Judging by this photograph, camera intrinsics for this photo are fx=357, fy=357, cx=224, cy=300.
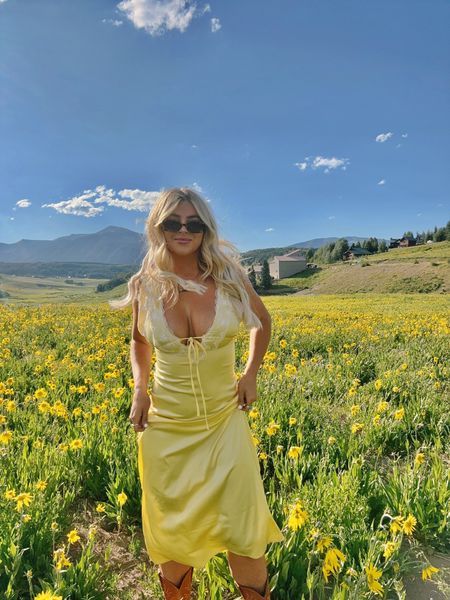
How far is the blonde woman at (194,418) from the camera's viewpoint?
1959 millimetres

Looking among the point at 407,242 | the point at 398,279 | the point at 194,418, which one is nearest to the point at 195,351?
the point at 194,418

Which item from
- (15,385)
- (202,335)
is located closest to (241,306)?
(202,335)

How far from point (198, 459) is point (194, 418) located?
9.0 inches

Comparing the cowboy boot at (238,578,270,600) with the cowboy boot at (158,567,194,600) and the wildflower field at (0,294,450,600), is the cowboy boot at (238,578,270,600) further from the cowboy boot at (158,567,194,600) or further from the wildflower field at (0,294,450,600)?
the cowboy boot at (158,567,194,600)

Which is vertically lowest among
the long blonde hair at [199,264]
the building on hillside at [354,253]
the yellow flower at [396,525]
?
the yellow flower at [396,525]

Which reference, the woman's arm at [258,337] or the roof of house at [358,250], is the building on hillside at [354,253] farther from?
the woman's arm at [258,337]

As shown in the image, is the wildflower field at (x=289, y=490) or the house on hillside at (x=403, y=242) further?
the house on hillside at (x=403, y=242)

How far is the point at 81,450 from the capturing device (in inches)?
129

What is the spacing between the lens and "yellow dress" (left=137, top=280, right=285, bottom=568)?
1947 mm

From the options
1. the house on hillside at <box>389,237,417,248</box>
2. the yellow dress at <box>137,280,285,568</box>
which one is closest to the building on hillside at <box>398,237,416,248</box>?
the house on hillside at <box>389,237,417,248</box>

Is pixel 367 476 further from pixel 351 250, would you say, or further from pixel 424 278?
pixel 351 250

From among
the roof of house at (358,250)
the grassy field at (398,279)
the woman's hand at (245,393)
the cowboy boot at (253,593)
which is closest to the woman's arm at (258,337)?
the woman's hand at (245,393)

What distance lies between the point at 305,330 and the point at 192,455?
8737 mm

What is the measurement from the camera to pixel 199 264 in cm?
232
